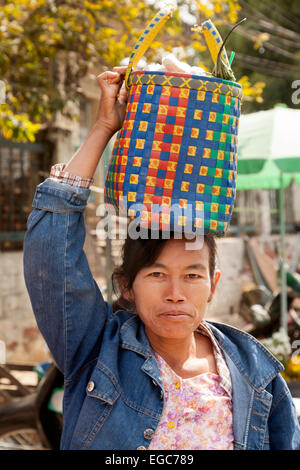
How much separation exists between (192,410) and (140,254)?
42 cm

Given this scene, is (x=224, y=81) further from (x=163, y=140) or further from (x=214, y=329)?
(x=214, y=329)

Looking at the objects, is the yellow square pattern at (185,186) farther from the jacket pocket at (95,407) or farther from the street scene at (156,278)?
the jacket pocket at (95,407)

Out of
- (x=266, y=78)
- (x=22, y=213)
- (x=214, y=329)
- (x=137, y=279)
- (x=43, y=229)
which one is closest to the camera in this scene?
(x=43, y=229)

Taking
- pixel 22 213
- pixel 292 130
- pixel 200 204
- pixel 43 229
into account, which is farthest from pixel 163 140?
pixel 22 213

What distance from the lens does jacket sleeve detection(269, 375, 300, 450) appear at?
1504 mm

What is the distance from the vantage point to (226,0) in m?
5.07

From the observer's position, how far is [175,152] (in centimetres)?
139

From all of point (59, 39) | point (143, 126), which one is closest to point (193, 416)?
point (143, 126)

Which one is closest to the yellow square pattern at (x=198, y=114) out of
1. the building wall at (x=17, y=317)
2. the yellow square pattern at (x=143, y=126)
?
the yellow square pattern at (x=143, y=126)

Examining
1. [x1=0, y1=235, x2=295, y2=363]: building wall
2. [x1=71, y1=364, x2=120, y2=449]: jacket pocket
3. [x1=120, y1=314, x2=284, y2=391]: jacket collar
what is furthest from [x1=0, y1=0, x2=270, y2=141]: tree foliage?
[x1=71, y1=364, x2=120, y2=449]: jacket pocket

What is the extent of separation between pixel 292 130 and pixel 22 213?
132 inches

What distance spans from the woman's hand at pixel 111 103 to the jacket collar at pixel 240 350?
530 mm

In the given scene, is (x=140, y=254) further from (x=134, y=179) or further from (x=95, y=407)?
(x=95, y=407)

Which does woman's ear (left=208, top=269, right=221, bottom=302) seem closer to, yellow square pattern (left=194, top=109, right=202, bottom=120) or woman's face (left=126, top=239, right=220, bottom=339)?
woman's face (left=126, top=239, right=220, bottom=339)
